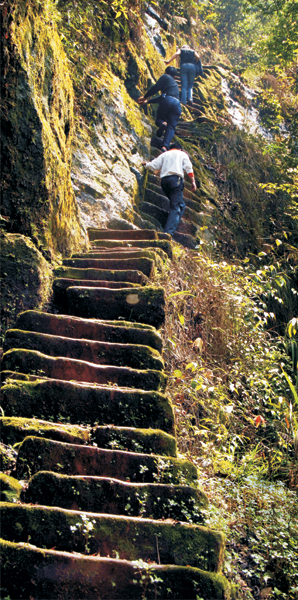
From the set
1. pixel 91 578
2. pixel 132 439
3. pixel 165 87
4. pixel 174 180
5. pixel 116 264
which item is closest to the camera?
pixel 91 578

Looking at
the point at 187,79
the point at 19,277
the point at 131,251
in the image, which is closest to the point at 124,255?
the point at 131,251

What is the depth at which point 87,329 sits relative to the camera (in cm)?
319

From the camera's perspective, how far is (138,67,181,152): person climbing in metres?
8.13

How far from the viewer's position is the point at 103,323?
323cm

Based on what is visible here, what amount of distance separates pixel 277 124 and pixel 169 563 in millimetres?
13455

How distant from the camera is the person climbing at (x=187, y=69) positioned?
1088cm

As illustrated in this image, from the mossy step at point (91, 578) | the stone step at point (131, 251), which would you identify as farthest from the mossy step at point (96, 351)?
the stone step at point (131, 251)

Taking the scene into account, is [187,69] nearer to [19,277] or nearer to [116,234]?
[116,234]

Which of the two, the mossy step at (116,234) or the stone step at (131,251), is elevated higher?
the mossy step at (116,234)

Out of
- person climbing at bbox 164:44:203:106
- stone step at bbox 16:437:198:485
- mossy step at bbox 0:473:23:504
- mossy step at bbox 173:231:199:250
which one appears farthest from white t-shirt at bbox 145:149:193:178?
person climbing at bbox 164:44:203:106

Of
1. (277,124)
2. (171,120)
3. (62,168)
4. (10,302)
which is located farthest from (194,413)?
(277,124)

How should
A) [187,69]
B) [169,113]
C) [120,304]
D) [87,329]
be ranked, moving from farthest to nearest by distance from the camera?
[187,69], [169,113], [120,304], [87,329]

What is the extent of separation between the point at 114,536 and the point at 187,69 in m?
11.2

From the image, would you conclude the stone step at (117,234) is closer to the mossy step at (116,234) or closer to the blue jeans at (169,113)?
the mossy step at (116,234)
